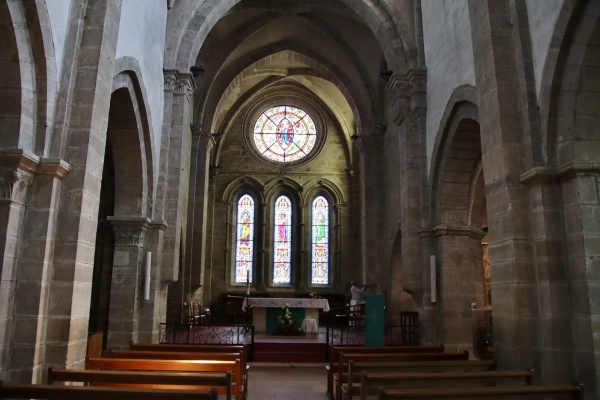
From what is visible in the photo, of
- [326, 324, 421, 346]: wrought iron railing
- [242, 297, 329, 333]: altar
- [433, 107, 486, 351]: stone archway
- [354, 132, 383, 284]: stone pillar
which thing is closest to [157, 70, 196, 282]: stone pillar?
[242, 297, 329, 333]: altar

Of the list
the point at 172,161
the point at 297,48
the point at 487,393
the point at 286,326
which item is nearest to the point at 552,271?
the point at 487,393

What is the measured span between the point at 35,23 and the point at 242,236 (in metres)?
16.7

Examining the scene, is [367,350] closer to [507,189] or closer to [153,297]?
[507,189]

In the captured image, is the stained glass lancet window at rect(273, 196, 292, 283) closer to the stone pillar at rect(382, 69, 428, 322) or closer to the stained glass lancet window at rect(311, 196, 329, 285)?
the stained glass lancet window at rect(311, 196, 329, 285)

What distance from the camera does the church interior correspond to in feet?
19.4

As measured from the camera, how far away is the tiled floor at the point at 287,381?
7.99 metres

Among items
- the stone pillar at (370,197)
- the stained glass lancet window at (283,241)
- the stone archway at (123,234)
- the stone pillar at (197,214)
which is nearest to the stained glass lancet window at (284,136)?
the stained glass lancet window at (283,241)

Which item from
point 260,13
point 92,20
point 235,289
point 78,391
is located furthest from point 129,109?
→ point 235,289

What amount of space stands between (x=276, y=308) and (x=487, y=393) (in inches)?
416

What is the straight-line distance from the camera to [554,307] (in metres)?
6.16

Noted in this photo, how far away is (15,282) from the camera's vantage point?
5.76 metres

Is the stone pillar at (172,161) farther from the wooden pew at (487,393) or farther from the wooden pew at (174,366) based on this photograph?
the wooden pew at (487,393)

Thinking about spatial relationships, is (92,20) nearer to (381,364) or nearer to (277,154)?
(381,364)

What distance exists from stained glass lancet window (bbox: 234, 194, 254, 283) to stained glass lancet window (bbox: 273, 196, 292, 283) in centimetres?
102
